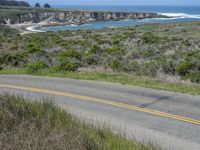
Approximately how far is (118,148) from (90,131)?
81 centimetres

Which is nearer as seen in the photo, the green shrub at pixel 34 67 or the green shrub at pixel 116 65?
the green shrub at pixel 116 65

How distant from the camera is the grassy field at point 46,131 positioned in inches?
254

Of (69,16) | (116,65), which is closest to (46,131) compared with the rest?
(116,65)

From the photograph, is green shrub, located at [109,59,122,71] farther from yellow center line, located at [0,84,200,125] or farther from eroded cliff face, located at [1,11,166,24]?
eroded cliff face, located at [1,11,166,24]

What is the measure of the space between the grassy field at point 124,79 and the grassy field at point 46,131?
747cm

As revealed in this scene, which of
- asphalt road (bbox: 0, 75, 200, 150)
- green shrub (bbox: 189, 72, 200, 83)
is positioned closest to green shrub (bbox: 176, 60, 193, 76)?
green shrub (bbox: 189, 72, 200, 83)

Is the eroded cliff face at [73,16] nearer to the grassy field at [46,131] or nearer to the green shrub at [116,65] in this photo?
the green shrub at [116,65]

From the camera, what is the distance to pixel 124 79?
17984mm

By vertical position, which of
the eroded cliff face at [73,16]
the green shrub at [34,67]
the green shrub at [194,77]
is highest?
the green shrub at [194,77]

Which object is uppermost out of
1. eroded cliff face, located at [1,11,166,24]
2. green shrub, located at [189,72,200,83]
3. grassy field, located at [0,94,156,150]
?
grassy field, located at [0,94,156,150]

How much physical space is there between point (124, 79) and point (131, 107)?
490cm

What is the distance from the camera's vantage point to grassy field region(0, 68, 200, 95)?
1559 centimetres

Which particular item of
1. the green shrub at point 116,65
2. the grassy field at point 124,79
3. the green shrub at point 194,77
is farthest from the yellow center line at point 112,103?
the green shrub at point 116,65

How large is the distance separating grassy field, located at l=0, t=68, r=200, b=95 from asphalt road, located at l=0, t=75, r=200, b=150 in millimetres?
520
